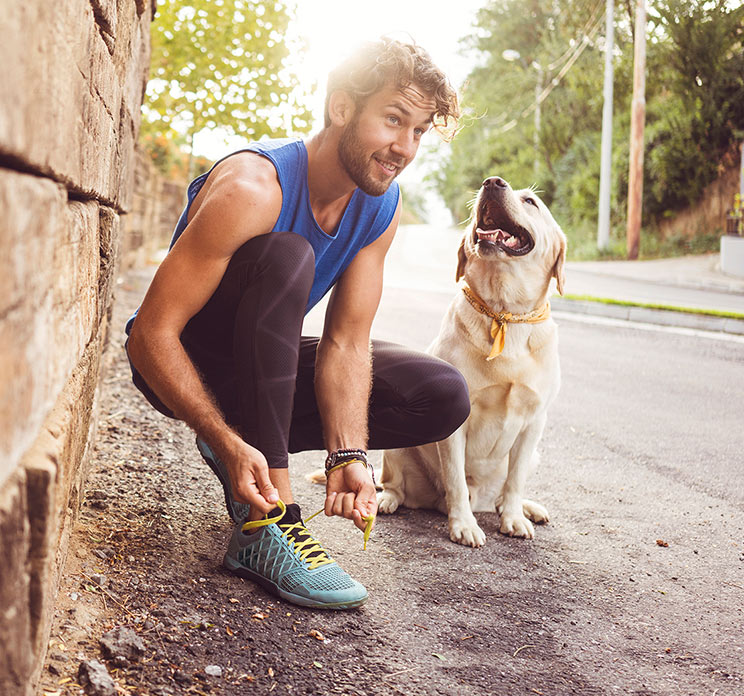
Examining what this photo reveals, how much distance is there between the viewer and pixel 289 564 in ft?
7.52

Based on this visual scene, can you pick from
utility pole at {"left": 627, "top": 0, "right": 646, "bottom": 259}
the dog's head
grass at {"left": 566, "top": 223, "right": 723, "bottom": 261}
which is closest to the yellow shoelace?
the dog's head

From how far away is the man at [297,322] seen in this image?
7.51 feet

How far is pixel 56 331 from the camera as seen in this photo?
1.34 metres

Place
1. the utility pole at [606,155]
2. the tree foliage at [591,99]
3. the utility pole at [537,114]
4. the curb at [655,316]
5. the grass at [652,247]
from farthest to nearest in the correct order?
the utility pole at [537,114], the tree foliage at [591,99], the utility pole at [606,155], the grass at [652,247], the curb at [655,316]

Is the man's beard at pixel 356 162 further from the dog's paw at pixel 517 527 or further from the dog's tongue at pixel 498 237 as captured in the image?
the dog's paw at pixel 517 527

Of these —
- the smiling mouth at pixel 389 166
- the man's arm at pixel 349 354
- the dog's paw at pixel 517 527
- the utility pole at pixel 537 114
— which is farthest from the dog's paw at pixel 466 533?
the utility pole at pixel 537 114

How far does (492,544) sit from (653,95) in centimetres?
2454

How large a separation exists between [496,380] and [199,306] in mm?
1288

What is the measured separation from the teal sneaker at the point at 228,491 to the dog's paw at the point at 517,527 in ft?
3.43

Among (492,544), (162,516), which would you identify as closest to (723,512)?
(492,544)

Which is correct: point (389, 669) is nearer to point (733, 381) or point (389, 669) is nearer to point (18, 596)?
point (18, 596)

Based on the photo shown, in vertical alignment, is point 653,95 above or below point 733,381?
above

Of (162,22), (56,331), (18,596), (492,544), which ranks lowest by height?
(492,544)

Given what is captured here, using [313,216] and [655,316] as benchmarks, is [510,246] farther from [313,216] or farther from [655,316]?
[655,316]
